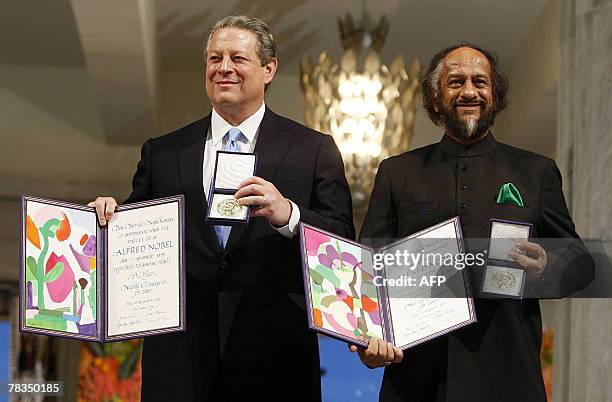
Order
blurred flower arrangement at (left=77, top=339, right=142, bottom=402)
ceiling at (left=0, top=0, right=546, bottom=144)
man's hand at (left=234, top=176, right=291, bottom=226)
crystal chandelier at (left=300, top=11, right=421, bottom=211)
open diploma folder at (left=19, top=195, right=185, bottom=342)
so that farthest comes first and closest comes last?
crystal chandelier at (left=300, top=11, right=421, bottom=211)
ceiling at (left=0, top=0, right=546, bottom=144)
blurred flower arrangement at (left=77, top=339, right=142, bottom=402)
open diploma folder at (left=19, top=195, right=185, bottom=342)
man's hand at (left=234, top=176, right=291, bottom=226)

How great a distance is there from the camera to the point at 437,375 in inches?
98.6

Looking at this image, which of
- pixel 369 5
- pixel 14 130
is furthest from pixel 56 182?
pixel 369 5

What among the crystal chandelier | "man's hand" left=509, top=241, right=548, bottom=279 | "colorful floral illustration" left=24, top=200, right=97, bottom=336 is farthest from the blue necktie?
the crystal chandelier

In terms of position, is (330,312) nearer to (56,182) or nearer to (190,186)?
(190,186)

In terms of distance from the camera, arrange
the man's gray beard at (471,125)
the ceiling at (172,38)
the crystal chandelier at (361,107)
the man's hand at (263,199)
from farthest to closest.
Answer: the crystal chandelier at (361,107) < the ceiling at (172,38) < the man's gray beard at (471,125) < the man's hand at (263,199)

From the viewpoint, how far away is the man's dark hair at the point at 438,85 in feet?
8.59

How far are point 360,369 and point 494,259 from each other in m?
0.37

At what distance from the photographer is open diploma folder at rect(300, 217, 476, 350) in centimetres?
241

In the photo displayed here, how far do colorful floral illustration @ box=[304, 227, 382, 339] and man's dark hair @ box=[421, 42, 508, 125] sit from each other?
1.20 ft

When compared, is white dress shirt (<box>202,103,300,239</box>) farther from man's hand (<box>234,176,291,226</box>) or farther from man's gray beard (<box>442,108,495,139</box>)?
man's gray beard (<box>442,108,495,139</box>)

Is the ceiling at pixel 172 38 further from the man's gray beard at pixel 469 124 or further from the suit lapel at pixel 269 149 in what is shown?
the man's gray beard at pixel 469 124

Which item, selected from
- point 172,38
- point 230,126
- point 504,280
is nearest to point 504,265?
point 504,280

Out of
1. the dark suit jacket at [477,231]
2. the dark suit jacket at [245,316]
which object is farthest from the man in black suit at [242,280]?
the dark suit jacket at [477,231]

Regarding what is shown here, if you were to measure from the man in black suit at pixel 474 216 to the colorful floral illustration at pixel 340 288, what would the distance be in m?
0.06
